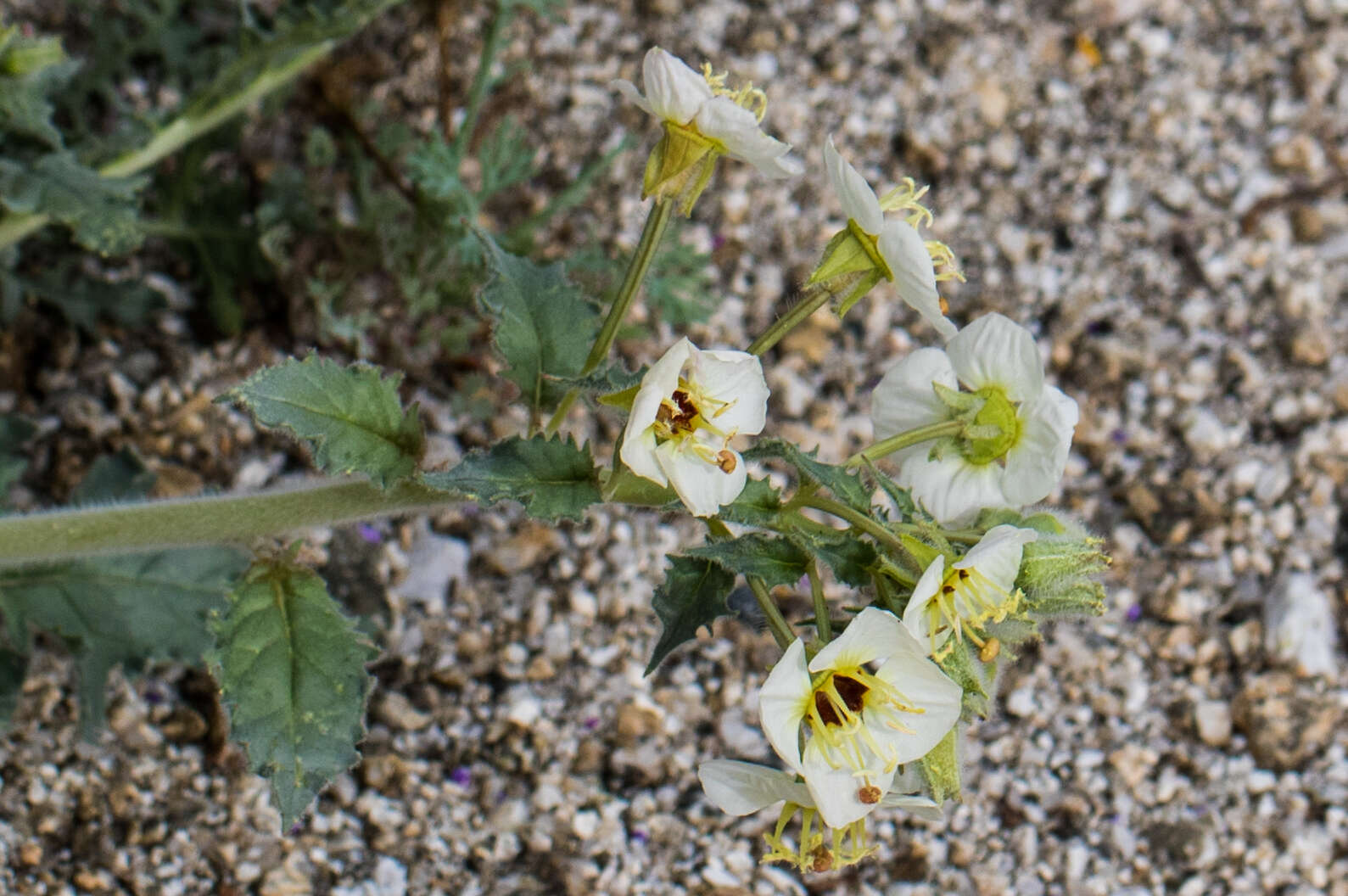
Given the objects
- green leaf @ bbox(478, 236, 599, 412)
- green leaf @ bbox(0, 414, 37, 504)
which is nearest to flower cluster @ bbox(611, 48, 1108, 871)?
green leaf @ bbox(478, 236, 599, 412)

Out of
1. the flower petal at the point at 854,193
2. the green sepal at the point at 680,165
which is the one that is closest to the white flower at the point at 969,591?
the flower petal at the point at 854,193

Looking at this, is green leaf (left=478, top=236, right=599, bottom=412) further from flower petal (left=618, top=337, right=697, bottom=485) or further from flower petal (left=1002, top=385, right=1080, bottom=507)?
flower petal (left=1002, top=385, right=1080, bottom=507)

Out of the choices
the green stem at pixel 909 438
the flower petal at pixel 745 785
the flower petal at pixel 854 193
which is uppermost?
the flower petal at pixel 854 193

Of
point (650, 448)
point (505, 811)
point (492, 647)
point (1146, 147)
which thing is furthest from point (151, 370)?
point (1146, 147)

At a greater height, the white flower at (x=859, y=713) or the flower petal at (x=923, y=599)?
the flower petal at (x=923, y=599)

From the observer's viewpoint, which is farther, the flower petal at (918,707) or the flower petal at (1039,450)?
the flower petal at (1039,450)

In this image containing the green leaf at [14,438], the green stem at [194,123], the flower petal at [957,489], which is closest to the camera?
the flower petal at [957,489]

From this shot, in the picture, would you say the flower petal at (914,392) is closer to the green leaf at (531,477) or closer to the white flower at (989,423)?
the white flower at (989,423)
